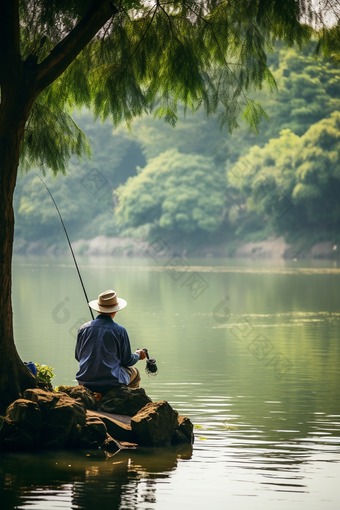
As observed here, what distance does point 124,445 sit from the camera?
6035 mm

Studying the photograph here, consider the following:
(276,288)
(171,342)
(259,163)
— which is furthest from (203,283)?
(259,163)

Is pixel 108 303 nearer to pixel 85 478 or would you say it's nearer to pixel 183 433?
pixel 183 433

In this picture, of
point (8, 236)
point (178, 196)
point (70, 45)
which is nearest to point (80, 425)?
point (8, 236)

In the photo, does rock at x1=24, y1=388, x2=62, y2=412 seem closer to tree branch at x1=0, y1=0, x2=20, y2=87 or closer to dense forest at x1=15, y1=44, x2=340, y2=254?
tree branch at x1=0, y1=0, x2=20, y2=87

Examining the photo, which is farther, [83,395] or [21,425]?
[83,395]

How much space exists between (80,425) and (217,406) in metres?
2.46

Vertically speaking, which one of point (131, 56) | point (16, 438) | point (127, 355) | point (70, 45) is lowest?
point (16, 438)

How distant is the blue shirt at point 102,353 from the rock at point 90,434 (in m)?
0.63

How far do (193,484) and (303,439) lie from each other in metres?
1.71

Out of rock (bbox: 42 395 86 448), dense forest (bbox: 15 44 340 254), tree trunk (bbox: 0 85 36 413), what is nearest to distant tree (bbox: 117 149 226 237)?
dense forest (bbox: 15 44 340 254)

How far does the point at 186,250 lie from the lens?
6266 centimetres

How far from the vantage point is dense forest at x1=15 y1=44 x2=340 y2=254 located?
49.9 m

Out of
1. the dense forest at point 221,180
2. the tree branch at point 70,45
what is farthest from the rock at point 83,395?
the dense forest at point 221,180

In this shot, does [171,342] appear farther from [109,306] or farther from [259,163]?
[259,163]
